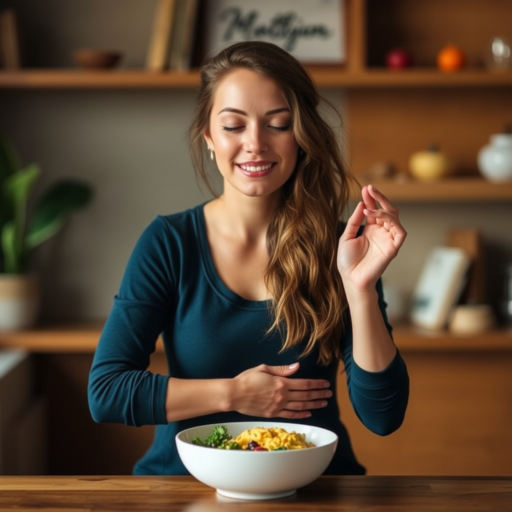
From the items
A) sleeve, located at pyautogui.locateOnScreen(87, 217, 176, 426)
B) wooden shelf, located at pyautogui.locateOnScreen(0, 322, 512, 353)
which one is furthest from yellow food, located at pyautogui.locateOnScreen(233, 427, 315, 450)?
wooden shelf, located at pyautogui.locateOnScreen(0, 322, 512, 353)

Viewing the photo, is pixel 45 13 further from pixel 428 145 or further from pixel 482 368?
pixel 482 368

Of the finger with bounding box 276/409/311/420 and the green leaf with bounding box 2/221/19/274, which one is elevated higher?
the green leaf with bounding box 2/221/19/274

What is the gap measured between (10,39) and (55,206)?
2.09 feet

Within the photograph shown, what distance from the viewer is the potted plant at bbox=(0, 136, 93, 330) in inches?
120

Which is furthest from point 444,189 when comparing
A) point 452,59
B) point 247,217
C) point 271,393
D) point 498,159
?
point 271,393

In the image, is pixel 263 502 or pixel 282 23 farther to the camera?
pixel 282 23

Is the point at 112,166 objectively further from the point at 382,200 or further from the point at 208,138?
the point at 382,200

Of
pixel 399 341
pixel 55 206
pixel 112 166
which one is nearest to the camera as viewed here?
pixel 399 341

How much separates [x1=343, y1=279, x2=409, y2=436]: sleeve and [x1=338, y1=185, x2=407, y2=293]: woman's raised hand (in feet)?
0.55

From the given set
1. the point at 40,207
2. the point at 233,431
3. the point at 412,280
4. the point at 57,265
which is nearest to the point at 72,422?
the point at 57,265

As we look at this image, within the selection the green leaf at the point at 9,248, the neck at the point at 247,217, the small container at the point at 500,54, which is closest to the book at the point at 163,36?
the green leaf at the point at 9,248

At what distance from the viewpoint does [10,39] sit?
3129mm

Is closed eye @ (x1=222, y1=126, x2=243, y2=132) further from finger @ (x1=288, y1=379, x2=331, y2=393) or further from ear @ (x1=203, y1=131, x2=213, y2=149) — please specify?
finger @ (x1=288, y1=379, x2=331, y2=393)

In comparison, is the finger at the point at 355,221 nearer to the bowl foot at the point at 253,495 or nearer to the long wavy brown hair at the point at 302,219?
the long wavy brown hair at the point at 302,219
